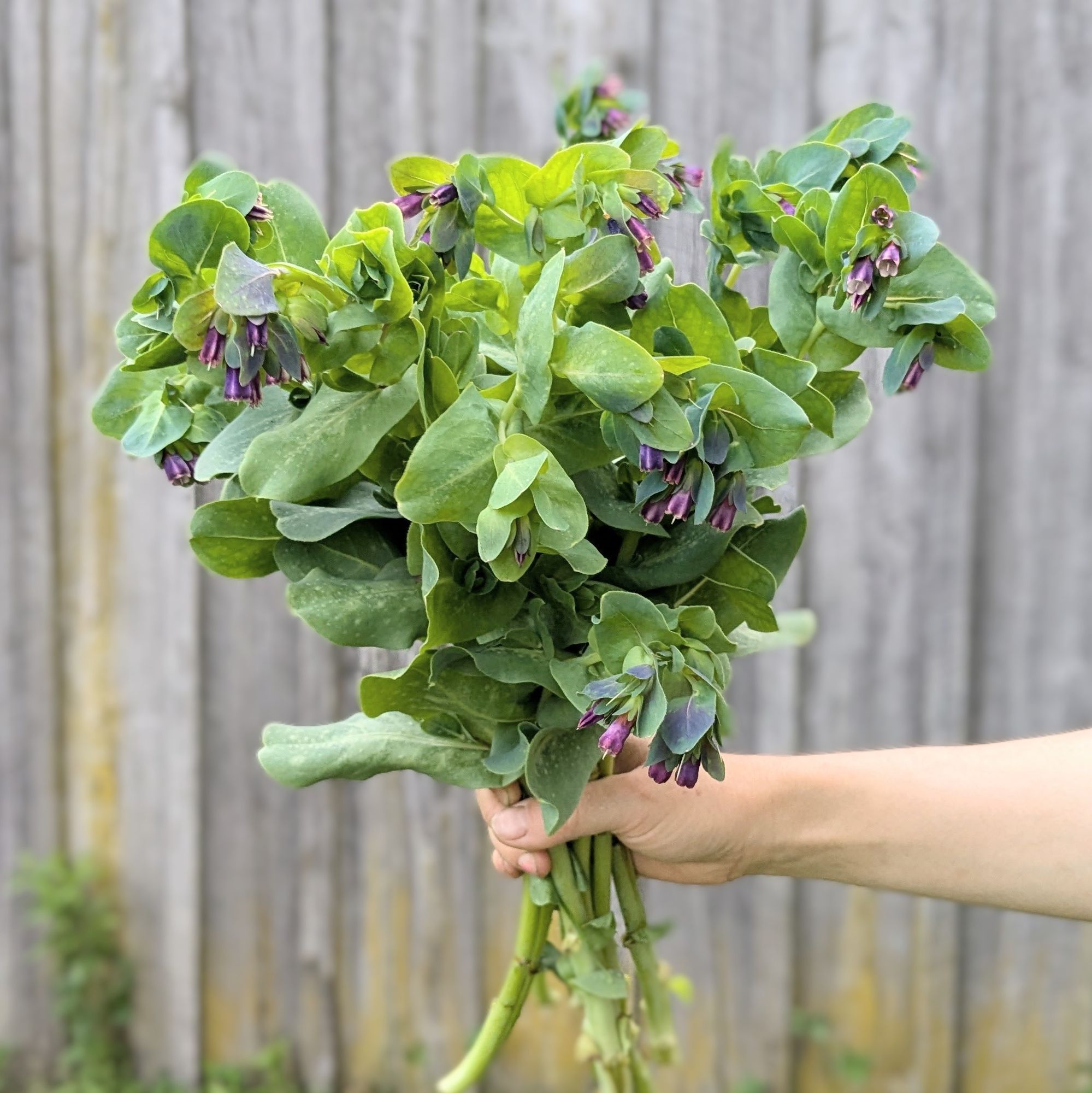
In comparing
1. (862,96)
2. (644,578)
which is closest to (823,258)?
(644,578)

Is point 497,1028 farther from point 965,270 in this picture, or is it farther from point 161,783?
point 161,783

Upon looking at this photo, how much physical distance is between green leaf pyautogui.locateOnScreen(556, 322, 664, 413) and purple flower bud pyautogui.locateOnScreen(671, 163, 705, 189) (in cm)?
20

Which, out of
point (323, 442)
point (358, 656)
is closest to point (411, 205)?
point (323, 442)

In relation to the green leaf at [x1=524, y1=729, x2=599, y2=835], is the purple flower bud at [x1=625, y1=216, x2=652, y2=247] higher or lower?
higher

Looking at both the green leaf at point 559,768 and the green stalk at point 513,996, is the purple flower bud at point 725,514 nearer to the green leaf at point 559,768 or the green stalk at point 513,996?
the green leaf at point 559,768

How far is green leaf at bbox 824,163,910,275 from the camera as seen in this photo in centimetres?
53

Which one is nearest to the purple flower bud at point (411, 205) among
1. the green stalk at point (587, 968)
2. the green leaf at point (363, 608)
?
the green leaf at point (363, 608)

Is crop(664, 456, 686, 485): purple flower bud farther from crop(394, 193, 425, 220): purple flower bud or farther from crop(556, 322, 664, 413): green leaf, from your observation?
crop(394, 193, 425, 220): purple flower bud

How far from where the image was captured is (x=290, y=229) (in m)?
0.56

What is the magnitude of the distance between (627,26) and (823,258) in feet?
3.20

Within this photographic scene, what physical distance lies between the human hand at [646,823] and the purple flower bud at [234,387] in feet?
1.19

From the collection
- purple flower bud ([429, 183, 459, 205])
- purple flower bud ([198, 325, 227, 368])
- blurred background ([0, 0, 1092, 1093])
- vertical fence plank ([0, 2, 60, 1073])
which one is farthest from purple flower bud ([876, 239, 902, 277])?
vertical fence plank ([0, 2, 60, 1073])

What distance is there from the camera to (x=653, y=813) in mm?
731

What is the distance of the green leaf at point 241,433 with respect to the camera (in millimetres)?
585
